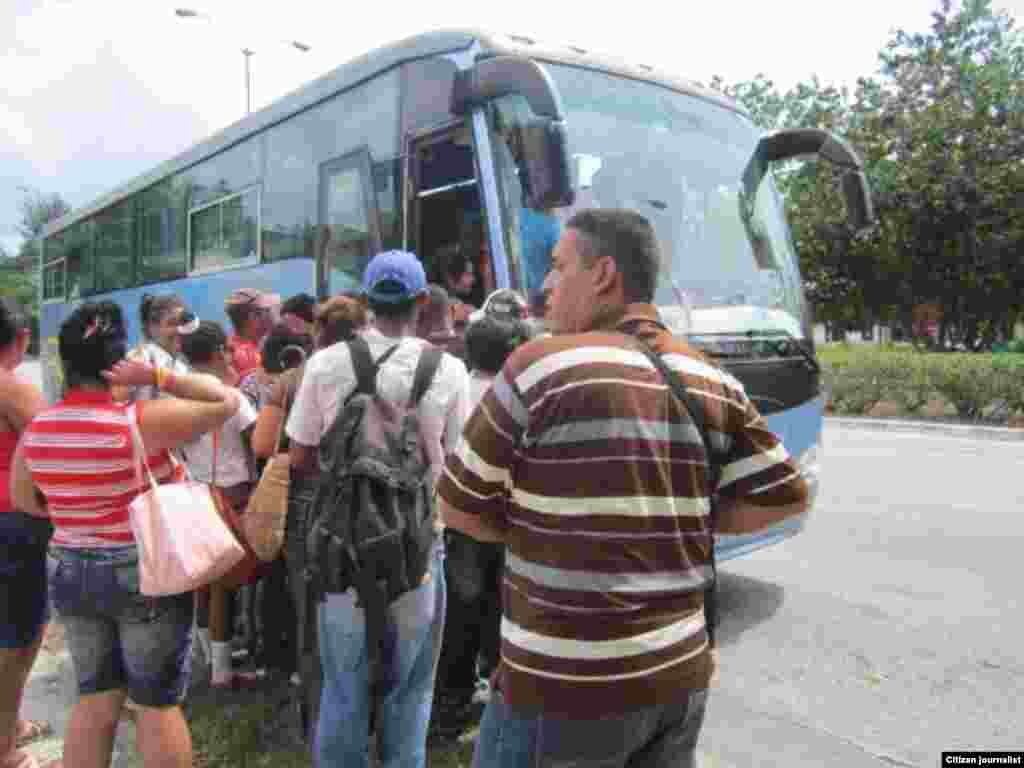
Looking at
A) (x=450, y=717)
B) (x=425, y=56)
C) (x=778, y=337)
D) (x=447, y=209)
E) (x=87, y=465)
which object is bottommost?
(x=450, y=717)

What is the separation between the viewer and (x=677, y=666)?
1753mm

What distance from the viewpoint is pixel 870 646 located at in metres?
4.71

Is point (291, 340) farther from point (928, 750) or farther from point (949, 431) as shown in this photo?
point (949, 431)

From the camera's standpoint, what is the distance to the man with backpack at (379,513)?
250 centimetres

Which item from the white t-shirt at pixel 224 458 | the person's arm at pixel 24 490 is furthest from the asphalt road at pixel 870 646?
the person's arm at pixel 24 490

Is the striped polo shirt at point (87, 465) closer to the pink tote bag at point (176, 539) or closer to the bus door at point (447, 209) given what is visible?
the pink tote bag at point (176, 539)

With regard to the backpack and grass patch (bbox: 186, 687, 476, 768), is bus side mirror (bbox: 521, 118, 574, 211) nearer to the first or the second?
the backpack

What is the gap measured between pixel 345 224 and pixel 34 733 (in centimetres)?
385

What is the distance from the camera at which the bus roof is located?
17.1 ft

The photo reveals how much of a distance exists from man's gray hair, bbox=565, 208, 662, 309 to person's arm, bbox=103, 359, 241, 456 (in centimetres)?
151

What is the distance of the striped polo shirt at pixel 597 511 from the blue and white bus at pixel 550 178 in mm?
2801

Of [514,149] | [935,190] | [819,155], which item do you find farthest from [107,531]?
[935,190]

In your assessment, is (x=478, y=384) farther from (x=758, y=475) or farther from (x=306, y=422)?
(x=758, y=475)

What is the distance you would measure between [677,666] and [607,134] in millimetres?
4036
